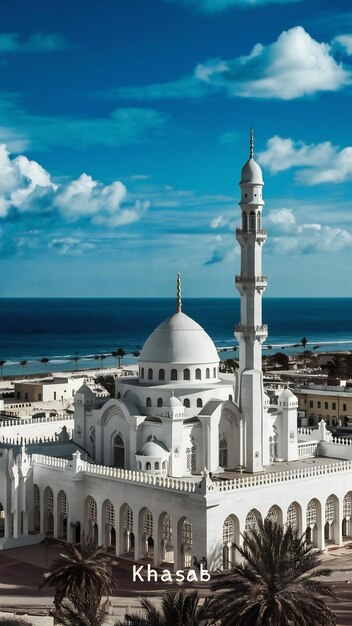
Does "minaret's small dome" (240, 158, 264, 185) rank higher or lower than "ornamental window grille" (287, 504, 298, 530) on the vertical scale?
higher

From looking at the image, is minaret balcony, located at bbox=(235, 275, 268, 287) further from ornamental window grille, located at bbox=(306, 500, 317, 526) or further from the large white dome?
ornamental window grille, located at bbox=(306, 500, 317, 526)

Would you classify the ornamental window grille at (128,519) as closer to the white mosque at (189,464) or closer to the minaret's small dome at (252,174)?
the white mosque at (189,464)

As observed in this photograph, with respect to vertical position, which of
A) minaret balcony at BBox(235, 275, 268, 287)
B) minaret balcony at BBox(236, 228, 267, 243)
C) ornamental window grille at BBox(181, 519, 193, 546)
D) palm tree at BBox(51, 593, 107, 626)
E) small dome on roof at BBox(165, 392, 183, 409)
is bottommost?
palm tree at BBox(51, 593, 107, 626)

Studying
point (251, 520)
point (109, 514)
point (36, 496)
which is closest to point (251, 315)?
point (251, 520)

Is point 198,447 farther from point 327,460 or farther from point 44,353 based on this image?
point 44,353

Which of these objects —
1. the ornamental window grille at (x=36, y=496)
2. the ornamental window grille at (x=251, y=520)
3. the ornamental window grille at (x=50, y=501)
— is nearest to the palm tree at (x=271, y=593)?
the ornamental window grille at (x=251, y=520)

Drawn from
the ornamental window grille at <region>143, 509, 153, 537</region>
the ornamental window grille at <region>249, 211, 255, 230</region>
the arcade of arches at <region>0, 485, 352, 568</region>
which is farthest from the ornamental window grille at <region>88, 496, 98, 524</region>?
the ornamental window grille at <region>249, 211, 255, 230</region>
